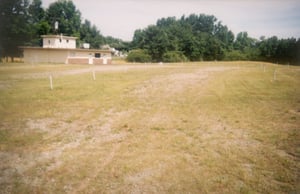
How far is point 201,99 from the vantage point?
14.2m

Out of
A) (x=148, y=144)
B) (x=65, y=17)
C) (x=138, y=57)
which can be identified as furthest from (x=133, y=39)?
(x=148, y=144)

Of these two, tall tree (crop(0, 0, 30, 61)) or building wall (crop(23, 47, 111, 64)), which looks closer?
building wall (crop(23, 47, 111, 64))

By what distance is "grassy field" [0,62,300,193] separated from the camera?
18.2ft

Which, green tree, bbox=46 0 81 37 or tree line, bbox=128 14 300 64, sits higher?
green tree, bbox=46 0 81 37

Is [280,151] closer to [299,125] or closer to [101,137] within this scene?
[299,125]

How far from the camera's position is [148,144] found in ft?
25.3

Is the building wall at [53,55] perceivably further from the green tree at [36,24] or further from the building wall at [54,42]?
the green tree at [36,24]

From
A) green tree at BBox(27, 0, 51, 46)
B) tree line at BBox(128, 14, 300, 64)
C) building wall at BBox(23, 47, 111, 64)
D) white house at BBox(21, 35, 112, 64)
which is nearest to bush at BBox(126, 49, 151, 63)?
tree line at BBox(128, 14, 300, 64)

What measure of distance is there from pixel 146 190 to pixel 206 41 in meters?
77.4

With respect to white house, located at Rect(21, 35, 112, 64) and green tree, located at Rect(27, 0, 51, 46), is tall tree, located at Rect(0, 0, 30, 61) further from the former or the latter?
white house, located at Rect(21, 35, 112, 64)

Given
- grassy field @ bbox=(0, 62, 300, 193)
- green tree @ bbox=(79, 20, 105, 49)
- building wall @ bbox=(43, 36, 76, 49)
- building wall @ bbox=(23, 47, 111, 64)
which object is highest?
green tree @ bbox=(79, 20, 105, 49)

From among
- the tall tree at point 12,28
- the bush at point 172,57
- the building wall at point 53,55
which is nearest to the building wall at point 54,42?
the building wall at point 53,55

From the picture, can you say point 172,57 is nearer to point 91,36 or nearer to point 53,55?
point 53,55

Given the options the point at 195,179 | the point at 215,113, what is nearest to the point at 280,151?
the point at 195,179
